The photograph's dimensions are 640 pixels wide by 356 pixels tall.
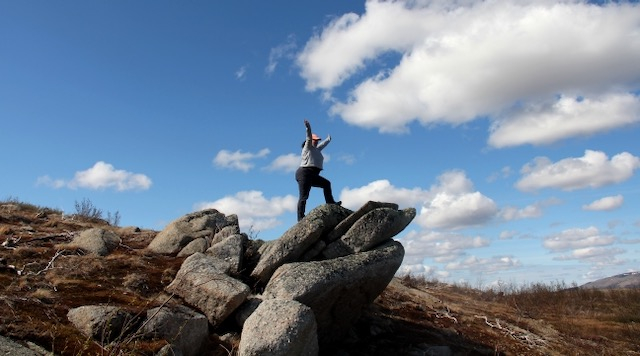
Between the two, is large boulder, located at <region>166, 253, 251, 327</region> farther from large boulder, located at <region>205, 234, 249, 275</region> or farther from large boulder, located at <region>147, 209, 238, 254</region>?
large boulder, located at <region>147, 209, 238, 254</region>

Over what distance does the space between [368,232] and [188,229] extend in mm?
6180

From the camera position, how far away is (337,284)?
1320 centimetres

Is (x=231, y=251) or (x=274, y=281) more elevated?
(x=231, y=251)

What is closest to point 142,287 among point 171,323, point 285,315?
point 171,323

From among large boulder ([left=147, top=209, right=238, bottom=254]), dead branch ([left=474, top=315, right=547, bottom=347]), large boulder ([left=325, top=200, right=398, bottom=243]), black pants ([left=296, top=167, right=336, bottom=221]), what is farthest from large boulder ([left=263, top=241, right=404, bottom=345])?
dead branch ([left=474, top=315, right=547, bottom=347])

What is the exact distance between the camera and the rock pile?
10.7m

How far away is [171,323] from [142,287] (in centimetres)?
288

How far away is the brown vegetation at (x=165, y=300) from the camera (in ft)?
32.6

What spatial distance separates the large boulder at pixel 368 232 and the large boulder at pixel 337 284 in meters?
0.34

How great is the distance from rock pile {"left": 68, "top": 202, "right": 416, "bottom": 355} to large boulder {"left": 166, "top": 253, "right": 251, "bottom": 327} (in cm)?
2

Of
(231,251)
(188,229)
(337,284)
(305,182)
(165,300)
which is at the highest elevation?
(305,182)

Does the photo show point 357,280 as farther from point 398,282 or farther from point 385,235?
point 398,282

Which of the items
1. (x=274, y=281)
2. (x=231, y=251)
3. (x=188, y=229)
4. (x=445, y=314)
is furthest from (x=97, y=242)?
(x=445, y=314)

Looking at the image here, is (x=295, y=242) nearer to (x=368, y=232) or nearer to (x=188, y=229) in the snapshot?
(x=368, y=232)
